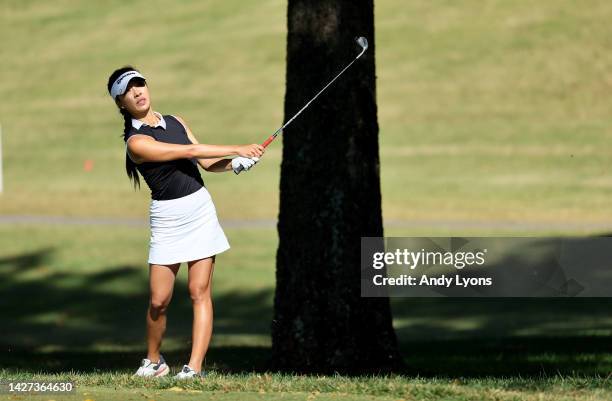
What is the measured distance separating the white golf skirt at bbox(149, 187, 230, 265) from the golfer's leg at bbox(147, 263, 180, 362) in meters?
0.11

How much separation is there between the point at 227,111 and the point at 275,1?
1072cm

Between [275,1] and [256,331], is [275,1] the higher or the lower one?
the higher one

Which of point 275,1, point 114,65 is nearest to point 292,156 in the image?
point 114,65

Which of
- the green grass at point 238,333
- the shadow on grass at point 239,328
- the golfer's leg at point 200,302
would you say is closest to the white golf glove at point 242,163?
the golfer's leg at point 200,302

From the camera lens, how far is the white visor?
7.55 m

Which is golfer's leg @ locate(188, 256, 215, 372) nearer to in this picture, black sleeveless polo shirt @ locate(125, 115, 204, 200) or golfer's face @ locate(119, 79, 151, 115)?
black sleeveless polo shirt @ locate(125, 115, 204, 200)

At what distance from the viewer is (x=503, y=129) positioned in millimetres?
37000

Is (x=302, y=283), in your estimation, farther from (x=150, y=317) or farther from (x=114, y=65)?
(x=114, y=65)

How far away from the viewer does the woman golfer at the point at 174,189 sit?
297 inches

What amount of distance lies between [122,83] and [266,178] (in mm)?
24661

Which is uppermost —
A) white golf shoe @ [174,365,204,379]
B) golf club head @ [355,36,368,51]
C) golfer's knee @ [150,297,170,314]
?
golf club head @ [355,36,368,51]

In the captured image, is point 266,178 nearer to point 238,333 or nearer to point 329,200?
point 238,333

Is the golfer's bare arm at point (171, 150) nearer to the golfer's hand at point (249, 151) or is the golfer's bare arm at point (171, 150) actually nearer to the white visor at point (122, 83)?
the golfer's hand at point (249, 151)

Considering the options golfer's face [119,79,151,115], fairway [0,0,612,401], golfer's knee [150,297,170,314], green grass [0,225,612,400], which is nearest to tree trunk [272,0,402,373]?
fairway [0,0,612,401]
